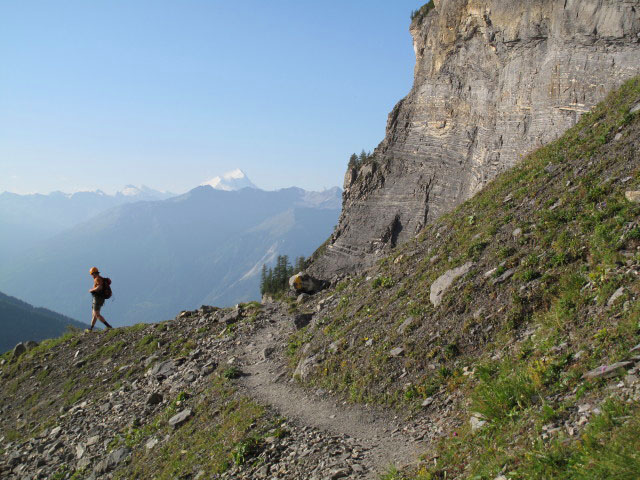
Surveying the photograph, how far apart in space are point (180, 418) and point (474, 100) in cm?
2864

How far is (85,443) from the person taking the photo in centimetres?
1811

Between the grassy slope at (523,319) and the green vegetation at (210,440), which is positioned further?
the green vegetation at (210,440)

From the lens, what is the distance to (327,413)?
43.7 ft

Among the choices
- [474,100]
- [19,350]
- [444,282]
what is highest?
[474,100]

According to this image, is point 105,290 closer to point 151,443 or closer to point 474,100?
point 151,443

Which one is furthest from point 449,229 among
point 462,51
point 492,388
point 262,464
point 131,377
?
point 462,51

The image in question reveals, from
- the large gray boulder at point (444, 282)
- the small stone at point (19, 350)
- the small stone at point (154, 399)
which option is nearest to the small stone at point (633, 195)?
the large gray boulder at point (444, 282)

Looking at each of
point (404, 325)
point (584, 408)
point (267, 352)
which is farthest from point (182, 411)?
point (584, 408)

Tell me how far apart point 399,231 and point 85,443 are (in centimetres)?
2451

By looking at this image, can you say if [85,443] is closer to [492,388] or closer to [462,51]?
[492,388]

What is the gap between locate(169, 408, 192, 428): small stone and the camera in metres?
16.6

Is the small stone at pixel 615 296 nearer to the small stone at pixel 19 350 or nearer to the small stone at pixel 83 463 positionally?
the small stone at pixel 83 463

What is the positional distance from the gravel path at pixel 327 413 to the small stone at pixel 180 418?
2218 mm

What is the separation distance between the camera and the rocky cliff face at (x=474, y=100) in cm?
2467
